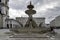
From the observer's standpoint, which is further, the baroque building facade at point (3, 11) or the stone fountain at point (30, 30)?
the baroque building facade at point (3, 11)

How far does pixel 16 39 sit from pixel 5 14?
18538 millimetres

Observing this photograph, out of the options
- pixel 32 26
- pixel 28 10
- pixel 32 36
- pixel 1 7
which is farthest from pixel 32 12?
pixel 1 7

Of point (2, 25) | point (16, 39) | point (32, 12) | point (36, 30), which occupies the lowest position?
point (2, 25)

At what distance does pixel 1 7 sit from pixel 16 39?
58.5 ft

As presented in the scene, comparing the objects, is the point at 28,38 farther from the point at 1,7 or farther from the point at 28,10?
the point at 1,7

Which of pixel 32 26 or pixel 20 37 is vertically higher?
pixel 32 26

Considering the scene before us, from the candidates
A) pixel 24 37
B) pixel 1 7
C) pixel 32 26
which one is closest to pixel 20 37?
pixel 24 37

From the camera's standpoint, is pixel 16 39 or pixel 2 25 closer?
pixel 16 39

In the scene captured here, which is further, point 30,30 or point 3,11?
point 3,11

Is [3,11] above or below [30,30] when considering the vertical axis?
above

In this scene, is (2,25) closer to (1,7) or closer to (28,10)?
(1,7)

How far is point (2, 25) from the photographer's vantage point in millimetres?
23484

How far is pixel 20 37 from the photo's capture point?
532 centimetres

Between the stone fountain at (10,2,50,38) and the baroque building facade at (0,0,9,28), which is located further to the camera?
the baroque building facade at (0,0,9,28)
